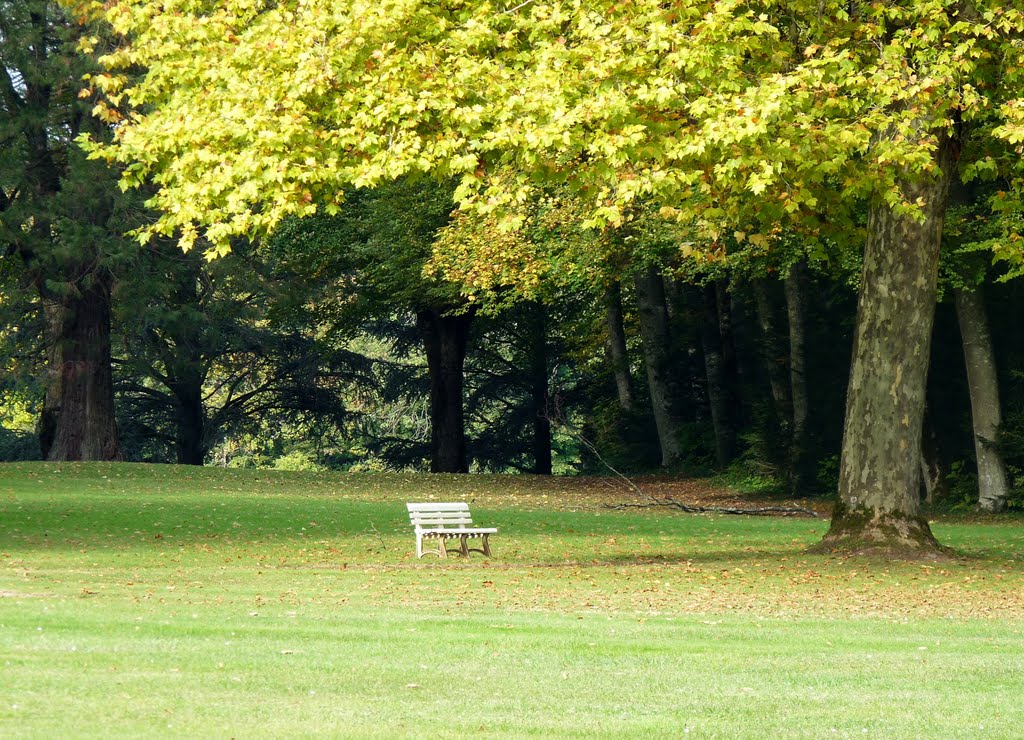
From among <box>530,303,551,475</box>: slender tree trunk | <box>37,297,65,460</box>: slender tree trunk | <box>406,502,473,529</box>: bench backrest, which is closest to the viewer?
<box>406,502,473,529</box>: bench backrest

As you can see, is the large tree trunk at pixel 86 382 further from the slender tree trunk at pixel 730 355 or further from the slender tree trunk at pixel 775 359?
the slender tree trunk at pixel 775 359

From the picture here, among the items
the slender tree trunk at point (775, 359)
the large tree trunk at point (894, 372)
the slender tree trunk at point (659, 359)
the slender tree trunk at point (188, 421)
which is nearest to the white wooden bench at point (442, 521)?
the large tree trunk at point (894, 372)

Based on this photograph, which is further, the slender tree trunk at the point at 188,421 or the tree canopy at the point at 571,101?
the slender tree trunk at the point at 188,421

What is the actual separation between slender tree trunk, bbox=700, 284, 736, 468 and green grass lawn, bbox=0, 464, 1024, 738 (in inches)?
524


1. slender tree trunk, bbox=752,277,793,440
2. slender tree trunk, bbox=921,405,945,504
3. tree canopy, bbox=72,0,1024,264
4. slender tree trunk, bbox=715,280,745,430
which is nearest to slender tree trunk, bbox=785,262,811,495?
slender tree trunk, bbox=752,277,793,440

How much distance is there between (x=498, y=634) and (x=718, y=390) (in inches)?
1047

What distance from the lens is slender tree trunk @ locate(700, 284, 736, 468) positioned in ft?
123

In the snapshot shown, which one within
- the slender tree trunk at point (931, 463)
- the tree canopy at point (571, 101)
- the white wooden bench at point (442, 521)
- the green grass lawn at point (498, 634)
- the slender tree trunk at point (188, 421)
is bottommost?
the green grass lawn at point (498, 634)

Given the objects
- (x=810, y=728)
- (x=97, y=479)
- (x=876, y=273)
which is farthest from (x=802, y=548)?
(x=97, y=479)

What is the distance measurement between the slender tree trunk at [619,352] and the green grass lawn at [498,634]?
17469 mm

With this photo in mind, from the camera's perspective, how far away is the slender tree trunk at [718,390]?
37.6 metres

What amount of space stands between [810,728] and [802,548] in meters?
12.8

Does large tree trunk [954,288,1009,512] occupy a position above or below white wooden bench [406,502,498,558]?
above

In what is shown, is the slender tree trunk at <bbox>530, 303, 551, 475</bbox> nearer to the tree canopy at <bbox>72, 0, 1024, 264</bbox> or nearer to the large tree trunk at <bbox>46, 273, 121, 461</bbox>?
the large tree trunk at <bbox>46, 273, 121, 461</bbox>
